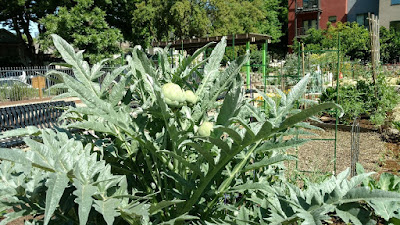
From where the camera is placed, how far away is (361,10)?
2984cm

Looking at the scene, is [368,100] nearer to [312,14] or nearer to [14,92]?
[14,92]

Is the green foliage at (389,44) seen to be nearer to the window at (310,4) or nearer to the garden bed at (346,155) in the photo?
the window at (310,4)

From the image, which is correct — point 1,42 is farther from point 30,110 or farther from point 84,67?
point 84,67

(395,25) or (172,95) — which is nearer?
(172,95)

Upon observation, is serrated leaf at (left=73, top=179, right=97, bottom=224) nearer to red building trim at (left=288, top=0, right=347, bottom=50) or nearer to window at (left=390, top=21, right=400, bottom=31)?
window at (left=390, top=21, right=400, bottom=31)

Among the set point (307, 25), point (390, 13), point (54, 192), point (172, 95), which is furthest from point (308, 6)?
point (54, 192)

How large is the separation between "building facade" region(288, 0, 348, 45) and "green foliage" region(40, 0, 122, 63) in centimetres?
1880

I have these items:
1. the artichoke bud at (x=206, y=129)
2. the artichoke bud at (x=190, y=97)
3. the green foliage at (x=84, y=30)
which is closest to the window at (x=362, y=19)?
the green foliage at (x=84, y=30)

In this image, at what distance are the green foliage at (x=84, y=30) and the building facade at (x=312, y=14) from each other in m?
18.8

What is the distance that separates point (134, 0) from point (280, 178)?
21292 millimetres

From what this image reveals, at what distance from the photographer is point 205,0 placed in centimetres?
2073

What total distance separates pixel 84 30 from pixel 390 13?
2283 centimetres

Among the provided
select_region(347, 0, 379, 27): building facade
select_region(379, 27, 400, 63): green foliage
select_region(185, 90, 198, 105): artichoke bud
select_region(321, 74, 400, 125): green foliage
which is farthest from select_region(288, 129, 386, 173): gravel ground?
select_region(347, 0, 379, 27): building facade

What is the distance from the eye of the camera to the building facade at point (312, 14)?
102ft
